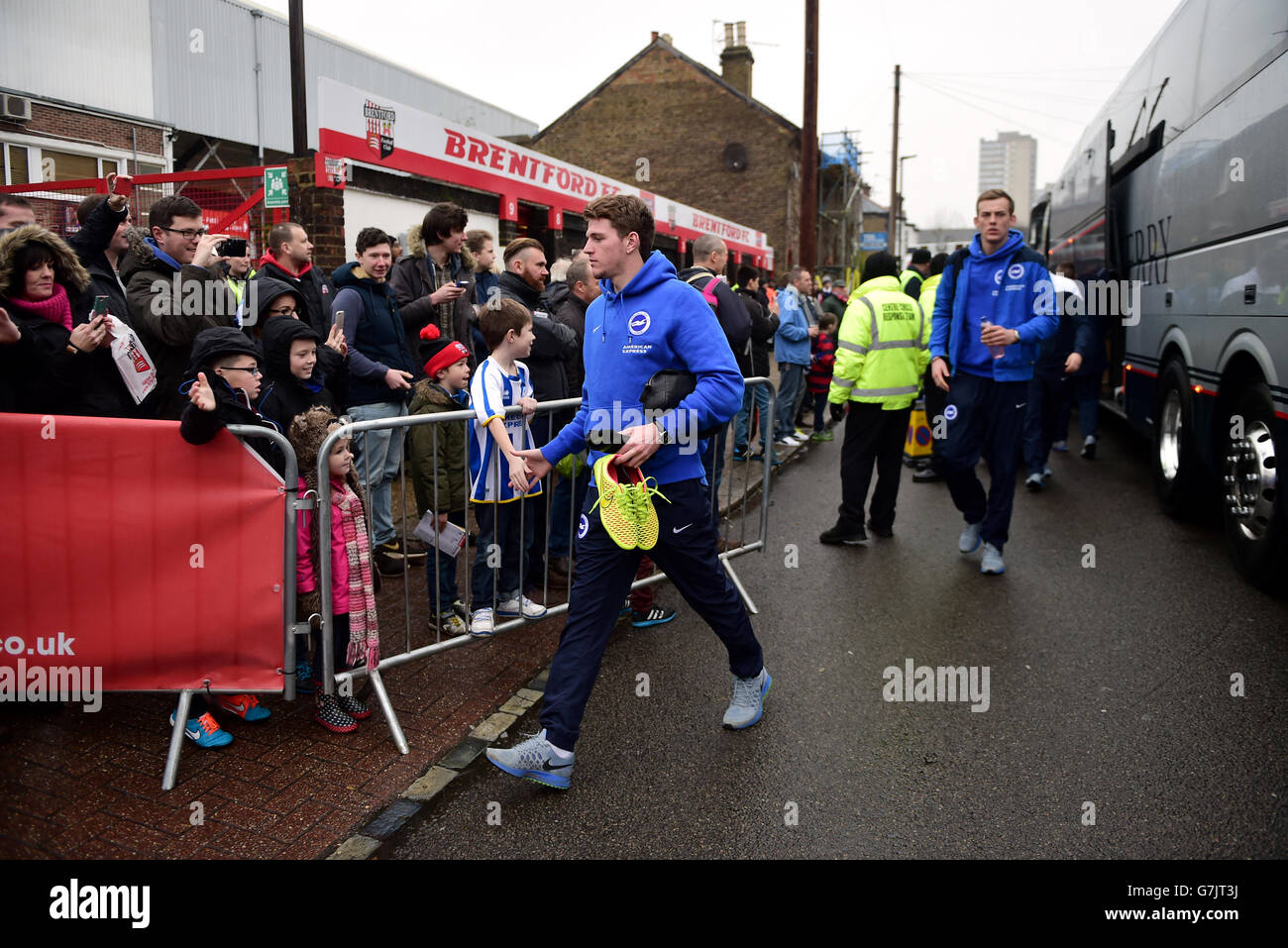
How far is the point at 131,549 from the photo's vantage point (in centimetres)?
357

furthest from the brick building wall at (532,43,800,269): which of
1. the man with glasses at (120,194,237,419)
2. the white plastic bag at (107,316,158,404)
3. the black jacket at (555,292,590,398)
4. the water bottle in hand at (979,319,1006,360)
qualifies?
the white plastic bag at (107,316,158,404)

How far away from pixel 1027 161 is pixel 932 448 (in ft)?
627

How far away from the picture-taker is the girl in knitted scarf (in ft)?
12.4

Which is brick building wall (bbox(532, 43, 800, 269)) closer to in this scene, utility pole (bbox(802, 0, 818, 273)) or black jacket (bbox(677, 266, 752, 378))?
utility pole (bbox(802, 0, 818, 273))

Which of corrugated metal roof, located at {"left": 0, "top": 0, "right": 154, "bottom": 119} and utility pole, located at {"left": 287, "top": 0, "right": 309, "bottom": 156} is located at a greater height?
corrugated metal roof, located at {"left": 0, "top": 0, "right": 154, "bottom": 119}

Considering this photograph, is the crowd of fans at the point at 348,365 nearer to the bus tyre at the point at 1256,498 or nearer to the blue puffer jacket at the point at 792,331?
the bus tyre at the point at 1256,498

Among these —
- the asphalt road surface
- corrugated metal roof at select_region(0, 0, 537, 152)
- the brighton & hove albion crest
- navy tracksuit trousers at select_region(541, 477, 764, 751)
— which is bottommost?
the asphalt road surface

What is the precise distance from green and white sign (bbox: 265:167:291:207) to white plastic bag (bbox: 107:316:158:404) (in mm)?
5957

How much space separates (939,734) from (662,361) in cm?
188

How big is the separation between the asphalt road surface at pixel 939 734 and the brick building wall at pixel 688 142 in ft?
103

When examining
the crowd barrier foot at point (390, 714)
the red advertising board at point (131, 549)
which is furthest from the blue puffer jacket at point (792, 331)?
the red advertising board at point (131, 549)

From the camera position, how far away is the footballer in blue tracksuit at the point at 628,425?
3404 millimetres

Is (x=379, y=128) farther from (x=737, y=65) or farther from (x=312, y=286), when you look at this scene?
(x=737, y=65)

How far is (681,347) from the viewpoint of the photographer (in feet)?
11.3
